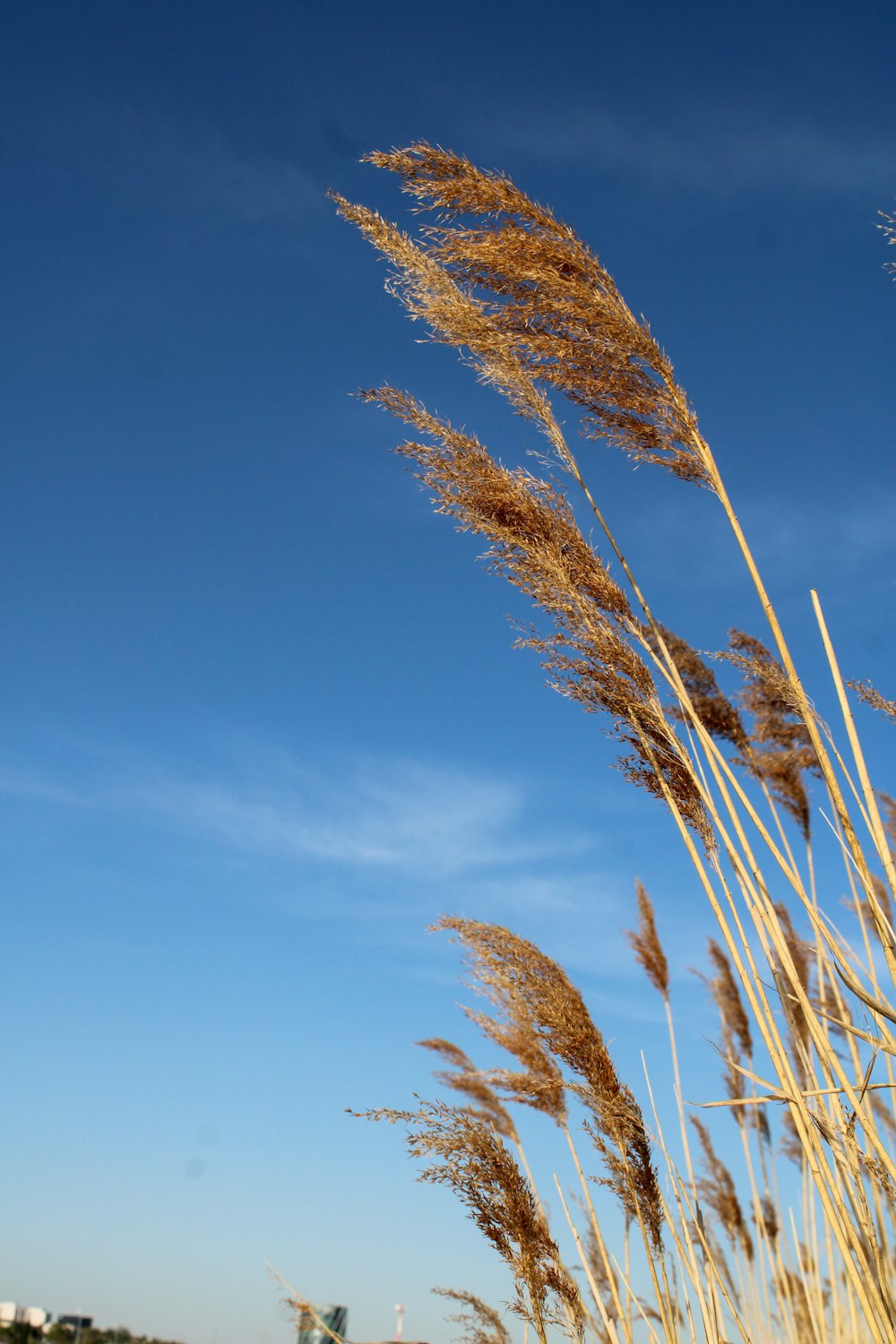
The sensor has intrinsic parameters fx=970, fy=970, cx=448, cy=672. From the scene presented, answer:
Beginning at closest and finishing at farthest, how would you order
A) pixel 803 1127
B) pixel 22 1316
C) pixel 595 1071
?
pixel 803 1127, pixel 595 1071, pixel 22 1316

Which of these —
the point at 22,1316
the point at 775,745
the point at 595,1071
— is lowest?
the point at 22,1316

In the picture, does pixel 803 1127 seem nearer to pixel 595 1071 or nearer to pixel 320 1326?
pixel 595 1071

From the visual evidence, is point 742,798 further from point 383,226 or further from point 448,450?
point 383,226


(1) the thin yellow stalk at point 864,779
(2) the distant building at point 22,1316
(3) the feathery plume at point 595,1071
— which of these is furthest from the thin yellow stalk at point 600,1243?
(2) the distant building at point 22,1316

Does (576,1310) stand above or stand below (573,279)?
below

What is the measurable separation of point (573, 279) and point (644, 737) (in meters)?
1.24

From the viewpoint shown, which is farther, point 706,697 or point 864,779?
point 706,697

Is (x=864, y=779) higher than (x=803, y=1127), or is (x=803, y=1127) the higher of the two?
(x=864, y=779)

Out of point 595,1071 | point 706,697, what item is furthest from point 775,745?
point 595,1071

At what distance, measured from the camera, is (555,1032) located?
8.75 feet

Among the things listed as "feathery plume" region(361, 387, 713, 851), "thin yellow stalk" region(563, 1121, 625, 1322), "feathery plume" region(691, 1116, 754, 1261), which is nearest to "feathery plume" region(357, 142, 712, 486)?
"feathery plume" region(361, 387, 713, 851)

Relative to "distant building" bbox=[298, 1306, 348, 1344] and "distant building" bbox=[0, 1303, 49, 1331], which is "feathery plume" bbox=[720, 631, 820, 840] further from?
"distant building" bbox=[0, 1303, 49, 1331]

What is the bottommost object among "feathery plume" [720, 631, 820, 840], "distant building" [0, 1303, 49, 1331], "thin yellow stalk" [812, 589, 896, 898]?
"distant building" [0, 1303, 49, 1331]

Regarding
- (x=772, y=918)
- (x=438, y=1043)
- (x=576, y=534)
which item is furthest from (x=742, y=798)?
(x=438, y=1043)
